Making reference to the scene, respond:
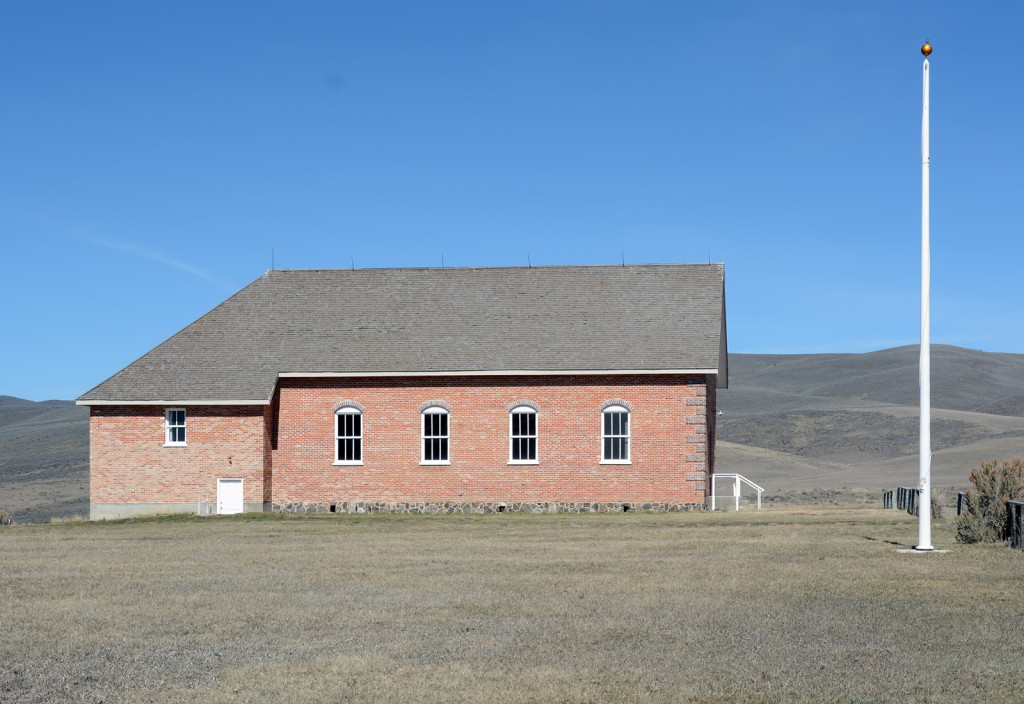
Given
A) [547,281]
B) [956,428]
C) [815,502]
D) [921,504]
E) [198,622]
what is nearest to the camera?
[198,622]

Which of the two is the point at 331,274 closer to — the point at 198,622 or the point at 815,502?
the point at 815,502

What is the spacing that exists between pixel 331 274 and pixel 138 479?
10351mm

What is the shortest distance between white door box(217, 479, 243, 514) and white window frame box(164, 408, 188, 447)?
1.79 m

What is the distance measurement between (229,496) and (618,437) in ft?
40.3

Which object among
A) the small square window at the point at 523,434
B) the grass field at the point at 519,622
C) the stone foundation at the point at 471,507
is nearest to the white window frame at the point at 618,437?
the stone foundation at the point at 471,507

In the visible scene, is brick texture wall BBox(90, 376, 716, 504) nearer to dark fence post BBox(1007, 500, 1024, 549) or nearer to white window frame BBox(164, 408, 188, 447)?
white window frame BBox(164, 408, 188, 447)

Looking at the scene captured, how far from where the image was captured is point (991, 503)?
2448 centimetres

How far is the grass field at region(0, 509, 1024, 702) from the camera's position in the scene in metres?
11.1

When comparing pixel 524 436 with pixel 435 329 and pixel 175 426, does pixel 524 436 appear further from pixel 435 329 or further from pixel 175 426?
pixel 175 426

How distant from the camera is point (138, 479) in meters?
38.7

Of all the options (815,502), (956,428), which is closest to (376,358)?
(815,502)

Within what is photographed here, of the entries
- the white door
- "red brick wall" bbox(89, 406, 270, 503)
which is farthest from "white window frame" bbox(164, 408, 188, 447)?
the white door

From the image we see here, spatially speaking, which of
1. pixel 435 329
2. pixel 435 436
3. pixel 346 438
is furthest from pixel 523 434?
pixel 346 438

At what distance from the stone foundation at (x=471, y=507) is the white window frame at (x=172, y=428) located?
11.6ft
